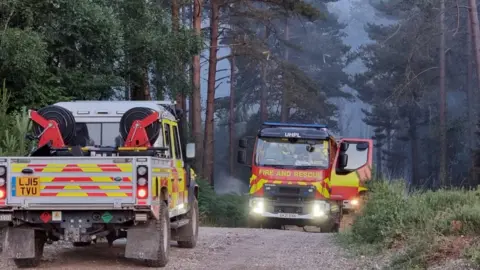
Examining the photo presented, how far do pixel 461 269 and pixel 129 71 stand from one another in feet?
63.9

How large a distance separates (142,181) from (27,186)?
62.7 inches

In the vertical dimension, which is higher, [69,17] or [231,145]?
[69,17]

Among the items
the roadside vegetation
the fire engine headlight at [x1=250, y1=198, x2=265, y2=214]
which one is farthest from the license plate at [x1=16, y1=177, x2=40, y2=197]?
the fire engine headlight at [x1=250, y1=198, x2=265, y2=214]

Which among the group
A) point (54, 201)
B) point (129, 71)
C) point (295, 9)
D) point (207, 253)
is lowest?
point (207, 253)

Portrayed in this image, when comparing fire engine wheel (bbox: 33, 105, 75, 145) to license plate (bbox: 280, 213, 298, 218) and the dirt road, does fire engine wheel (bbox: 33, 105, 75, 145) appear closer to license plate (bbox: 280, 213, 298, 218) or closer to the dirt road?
the dirt road

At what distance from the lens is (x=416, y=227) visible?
12.6 meters

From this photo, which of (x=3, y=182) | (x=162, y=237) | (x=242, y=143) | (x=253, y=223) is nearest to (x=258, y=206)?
(x=253, y=223)

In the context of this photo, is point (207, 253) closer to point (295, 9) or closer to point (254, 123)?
point (295, 9)

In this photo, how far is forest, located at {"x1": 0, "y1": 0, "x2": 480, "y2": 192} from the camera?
943 inches

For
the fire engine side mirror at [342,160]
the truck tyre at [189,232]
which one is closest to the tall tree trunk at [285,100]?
the fire engine side mirror at [342,160]

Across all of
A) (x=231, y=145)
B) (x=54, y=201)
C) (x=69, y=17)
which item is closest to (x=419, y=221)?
(x=54, y=201)

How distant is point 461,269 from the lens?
9859 millimetres

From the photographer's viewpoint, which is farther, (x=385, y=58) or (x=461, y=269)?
(x=385, y=58)

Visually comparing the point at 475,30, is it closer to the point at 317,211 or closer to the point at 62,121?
the point at 317,211
